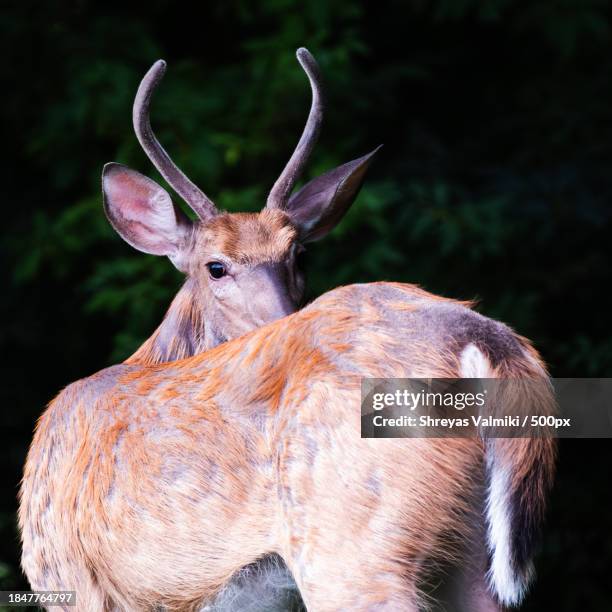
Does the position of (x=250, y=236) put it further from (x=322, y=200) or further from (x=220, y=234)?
(x=322, y=200)

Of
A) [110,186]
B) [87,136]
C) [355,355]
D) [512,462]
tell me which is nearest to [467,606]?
[512,462]

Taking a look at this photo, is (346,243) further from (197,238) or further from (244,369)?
(244,369)

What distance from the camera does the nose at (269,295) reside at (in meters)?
4.66

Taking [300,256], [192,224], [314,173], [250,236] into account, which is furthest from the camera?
[314,173]

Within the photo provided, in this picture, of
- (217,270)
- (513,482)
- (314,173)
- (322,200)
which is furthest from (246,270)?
(314,173)

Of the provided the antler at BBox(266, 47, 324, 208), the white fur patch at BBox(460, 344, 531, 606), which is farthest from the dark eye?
the white fur patch at BBox(460, 344, 531, 606)

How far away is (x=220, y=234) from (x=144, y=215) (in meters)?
0.45

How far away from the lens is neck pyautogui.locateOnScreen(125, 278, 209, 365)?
4.66 meters


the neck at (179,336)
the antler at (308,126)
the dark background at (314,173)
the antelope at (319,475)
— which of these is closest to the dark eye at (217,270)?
the neck at (179,336)

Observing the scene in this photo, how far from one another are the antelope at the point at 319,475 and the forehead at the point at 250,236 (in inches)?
59.5

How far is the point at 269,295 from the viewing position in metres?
4.73

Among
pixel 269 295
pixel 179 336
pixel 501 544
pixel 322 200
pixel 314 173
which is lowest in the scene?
pixel 501 544

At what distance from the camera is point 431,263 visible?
8.45m

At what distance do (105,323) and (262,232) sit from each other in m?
4.22
